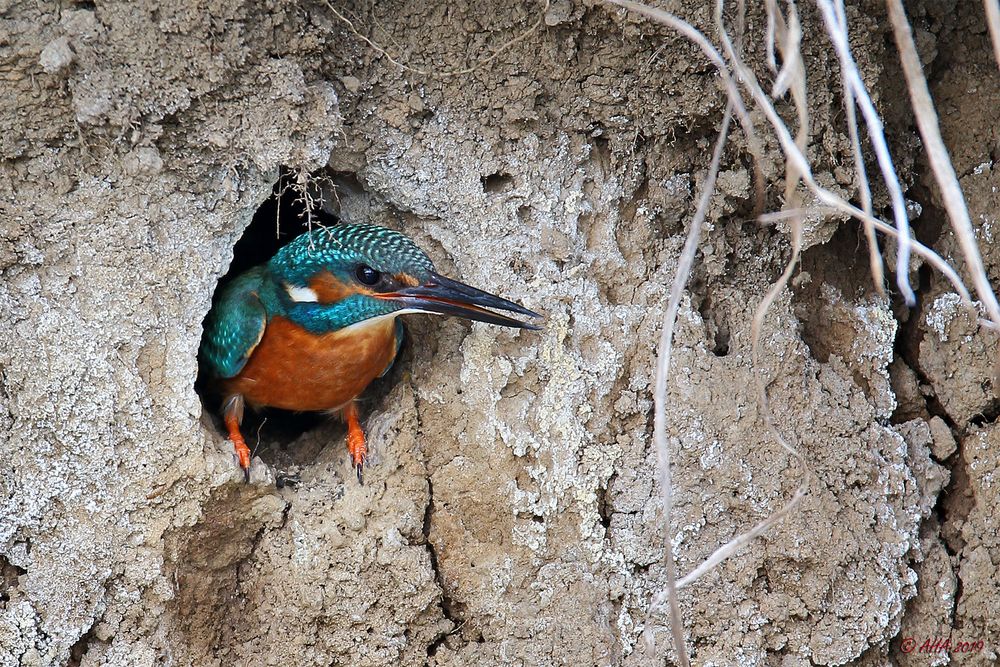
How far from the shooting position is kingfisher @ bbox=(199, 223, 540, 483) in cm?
306

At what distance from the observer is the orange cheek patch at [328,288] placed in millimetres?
3248

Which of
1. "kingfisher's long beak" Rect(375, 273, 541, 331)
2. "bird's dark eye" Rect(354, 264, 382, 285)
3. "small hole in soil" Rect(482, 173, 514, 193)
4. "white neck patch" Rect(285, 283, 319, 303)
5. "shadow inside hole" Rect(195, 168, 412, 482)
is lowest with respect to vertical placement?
"shadow inside hole" Rect(195, 168, 412, 482)

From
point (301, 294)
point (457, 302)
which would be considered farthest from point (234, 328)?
point (457, 302)

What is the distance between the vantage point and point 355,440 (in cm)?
334

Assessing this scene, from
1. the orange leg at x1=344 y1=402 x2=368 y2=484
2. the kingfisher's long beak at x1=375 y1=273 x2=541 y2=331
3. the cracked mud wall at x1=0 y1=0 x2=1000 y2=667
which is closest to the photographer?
the cracked mud wall at x1=0 y1=0 x2=1000 y2=667

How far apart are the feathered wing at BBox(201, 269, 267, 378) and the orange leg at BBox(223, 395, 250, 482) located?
0.11 metres

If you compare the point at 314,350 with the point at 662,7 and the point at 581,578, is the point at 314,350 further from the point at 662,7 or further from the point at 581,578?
the point at 662,7

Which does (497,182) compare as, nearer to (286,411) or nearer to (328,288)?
(328,288)

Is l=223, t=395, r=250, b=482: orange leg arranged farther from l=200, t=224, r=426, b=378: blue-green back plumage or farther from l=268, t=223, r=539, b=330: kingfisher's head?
l=268, t=223, r=539, b=330: kingfisher's head

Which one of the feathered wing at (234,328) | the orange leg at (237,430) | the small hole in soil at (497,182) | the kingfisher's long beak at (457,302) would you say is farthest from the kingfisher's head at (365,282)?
the orange leg at (237,430)

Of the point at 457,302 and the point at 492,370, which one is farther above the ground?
the point at 457,302

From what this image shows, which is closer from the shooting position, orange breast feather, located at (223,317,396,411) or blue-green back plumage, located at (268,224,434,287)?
blue-green back plumage, located at (268,224,434,287)

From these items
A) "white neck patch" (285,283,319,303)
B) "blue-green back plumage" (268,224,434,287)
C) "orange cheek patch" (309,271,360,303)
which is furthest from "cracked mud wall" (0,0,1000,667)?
"white neck patch" (285,283,319,303)

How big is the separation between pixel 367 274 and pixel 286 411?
1110 millimetres
